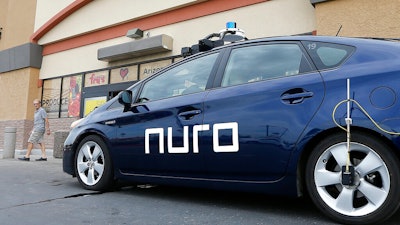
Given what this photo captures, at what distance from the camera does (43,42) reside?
44.6ft

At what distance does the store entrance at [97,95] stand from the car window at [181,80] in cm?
717

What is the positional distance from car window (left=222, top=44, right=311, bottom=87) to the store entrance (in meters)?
7.94

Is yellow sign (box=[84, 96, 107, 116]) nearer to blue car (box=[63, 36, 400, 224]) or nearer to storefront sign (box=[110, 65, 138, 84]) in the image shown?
storefront sign (box=[110, 65, 138, 84])

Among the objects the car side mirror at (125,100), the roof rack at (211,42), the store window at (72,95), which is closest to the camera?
the car side mirror at (125,100)

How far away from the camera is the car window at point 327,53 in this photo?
3.01 m

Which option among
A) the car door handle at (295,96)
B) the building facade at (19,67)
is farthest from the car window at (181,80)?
the building facade at (19,67)

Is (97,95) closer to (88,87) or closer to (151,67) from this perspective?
(88,87)

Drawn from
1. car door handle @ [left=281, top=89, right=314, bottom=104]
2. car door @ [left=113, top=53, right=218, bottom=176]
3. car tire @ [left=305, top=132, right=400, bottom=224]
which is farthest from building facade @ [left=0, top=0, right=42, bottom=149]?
car tire @ [left=305, top=132, right=400, bottom=224]

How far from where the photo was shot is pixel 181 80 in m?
3.95

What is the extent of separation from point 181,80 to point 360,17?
4.56m

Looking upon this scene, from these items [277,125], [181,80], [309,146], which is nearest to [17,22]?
[181,80]

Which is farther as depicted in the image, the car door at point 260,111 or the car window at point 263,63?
the car window at point 263,63

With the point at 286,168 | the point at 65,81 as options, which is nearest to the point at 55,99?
the point at 65,81

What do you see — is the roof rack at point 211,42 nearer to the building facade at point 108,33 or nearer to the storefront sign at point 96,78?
the building facade at point 108,33
